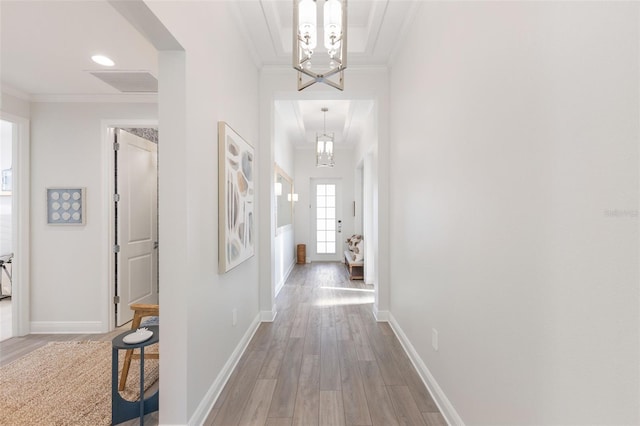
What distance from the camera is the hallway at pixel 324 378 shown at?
192 cm

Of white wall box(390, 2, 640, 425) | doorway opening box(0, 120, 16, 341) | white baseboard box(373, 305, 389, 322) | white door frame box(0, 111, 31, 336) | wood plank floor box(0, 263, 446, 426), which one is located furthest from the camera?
doorway opening box(0, 120, 16, 341)

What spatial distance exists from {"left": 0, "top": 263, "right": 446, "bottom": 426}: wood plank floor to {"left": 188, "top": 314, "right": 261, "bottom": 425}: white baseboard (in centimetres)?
4

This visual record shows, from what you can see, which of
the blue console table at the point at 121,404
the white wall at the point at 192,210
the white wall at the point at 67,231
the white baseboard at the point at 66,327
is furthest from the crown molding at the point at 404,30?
the white baseboard at the point at 66,327

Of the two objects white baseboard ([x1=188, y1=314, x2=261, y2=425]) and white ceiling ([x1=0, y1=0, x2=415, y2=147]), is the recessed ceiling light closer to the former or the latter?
white ceiling ([x1=0, y1=0, x2=415, y2=147])

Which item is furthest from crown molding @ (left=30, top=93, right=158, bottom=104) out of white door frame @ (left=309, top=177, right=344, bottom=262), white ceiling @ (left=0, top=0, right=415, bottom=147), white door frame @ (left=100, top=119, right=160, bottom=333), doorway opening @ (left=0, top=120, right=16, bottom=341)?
white door frame @ (left=309, top=177, right=344, bottom=262)

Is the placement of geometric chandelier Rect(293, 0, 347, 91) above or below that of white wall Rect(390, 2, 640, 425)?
above

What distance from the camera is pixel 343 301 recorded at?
14.6 feet

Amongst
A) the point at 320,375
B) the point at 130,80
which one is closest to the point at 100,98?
the point at 130,80

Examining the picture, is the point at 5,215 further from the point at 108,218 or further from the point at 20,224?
the point at 108,218

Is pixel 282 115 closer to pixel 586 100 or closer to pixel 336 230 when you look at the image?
pixel 336 230

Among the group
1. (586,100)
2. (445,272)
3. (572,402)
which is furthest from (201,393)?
(586,100)

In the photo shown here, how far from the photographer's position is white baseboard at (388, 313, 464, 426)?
1791 mm

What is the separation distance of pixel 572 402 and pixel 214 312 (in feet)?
6.30

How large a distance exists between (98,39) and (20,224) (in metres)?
2.38
